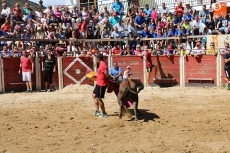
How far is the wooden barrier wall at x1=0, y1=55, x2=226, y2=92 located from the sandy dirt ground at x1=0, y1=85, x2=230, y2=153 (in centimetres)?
238

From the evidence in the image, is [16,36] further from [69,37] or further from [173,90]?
[173,90]

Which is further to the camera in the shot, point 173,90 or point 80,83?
point 80,83

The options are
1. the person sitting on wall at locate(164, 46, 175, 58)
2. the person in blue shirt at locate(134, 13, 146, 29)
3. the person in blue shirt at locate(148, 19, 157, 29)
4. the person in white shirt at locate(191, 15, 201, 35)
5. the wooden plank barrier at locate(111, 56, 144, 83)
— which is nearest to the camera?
the person sitting on wall at locate(164, 46, 175, 58)

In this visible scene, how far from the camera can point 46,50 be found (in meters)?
16.2

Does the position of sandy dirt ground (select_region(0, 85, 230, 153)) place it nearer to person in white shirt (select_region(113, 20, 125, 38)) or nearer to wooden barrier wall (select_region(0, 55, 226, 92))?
wooden barrier wall (select_region(0, 55, 226, 92))

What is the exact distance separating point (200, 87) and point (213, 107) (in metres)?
4.72

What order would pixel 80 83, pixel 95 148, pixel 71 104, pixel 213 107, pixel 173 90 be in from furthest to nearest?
pixel 80 83, pixel 173 90, pixel 71 104, pixel 213 107, pixel 95 148

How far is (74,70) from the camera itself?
54.9ft

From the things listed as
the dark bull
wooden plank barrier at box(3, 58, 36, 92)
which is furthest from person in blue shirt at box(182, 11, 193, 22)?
the dark bull

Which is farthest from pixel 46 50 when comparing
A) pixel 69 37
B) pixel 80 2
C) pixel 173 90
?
pixel 80 2

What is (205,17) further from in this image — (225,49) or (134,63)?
(134,63)

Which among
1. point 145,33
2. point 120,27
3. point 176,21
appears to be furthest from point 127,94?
point 176,21

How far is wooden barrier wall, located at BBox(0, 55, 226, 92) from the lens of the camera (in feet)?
52.0

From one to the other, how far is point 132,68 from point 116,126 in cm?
806
